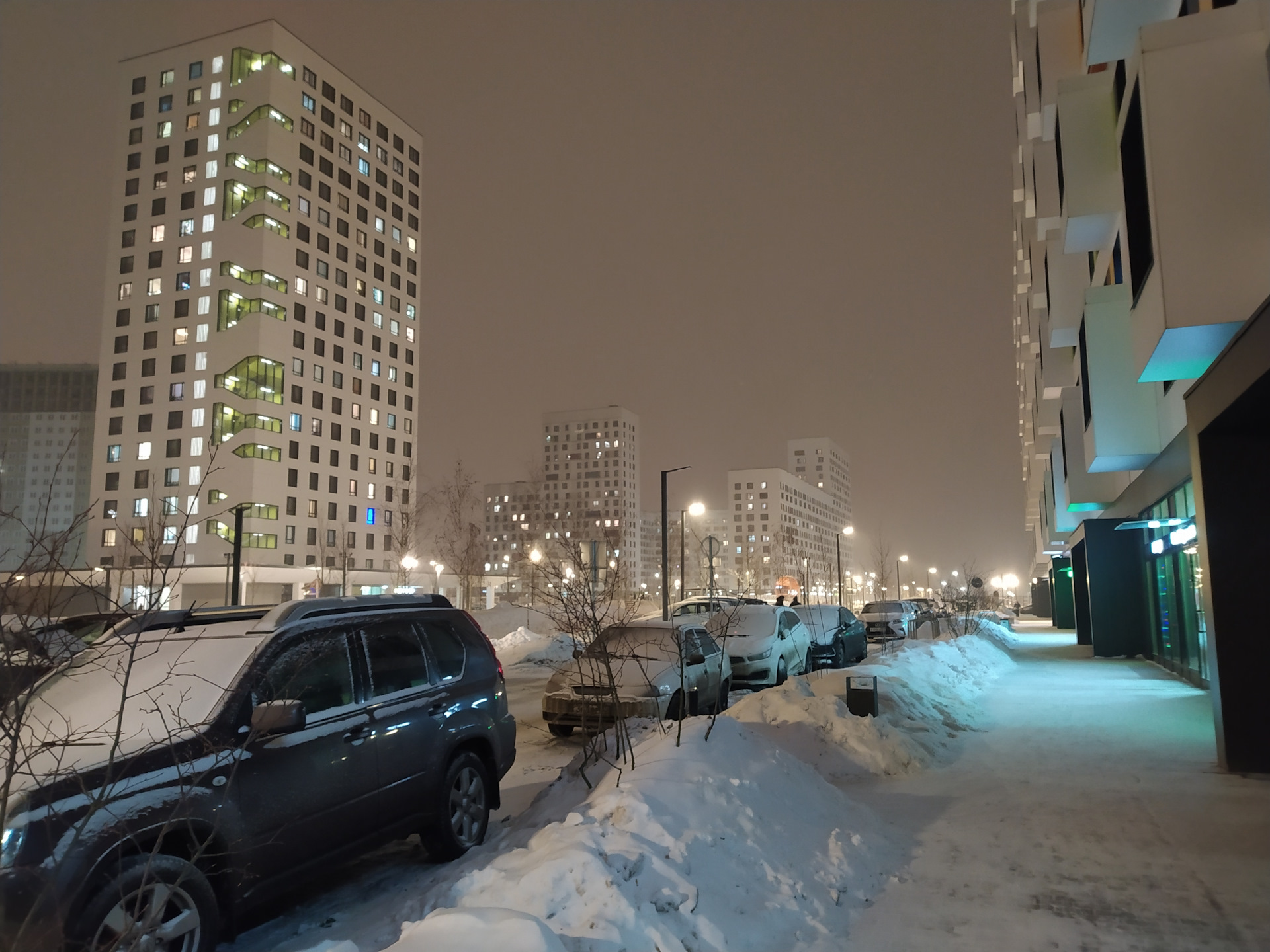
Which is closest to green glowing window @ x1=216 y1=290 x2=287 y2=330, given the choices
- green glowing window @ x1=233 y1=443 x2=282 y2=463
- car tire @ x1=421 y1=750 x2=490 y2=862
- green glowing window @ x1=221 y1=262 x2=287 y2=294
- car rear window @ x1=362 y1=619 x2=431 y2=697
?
green glowing window @ x1=221 y1=262 x2=287 y2=294

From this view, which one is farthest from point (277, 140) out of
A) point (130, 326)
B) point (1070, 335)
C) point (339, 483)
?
point (1070, 335)

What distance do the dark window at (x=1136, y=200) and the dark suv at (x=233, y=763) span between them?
10471mm

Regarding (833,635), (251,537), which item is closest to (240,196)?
(251,537)

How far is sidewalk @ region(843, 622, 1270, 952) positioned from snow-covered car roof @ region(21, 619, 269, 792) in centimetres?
411

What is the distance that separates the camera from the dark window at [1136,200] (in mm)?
11688

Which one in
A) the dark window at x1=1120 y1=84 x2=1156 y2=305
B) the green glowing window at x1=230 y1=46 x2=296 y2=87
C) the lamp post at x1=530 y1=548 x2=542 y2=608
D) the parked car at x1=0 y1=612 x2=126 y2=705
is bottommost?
the parked car at x1=0 y1=612 x2=126 y2=705

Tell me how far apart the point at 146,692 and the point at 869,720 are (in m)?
8.19

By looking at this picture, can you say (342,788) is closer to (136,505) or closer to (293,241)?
(136,505)

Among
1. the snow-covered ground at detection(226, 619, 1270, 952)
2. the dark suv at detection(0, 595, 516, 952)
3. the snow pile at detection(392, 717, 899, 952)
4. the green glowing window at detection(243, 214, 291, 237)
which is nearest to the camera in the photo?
the dark suv at detection(0, 595, 516, 952)

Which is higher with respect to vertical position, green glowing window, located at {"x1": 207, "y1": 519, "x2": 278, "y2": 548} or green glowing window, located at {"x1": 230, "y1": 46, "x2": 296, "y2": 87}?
green glowing window, located at {"x1": 230, "y1": 46, "x2": 296, "y2": 87}

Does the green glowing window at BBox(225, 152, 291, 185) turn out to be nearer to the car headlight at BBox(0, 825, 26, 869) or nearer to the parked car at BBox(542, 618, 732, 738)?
the parked car at BBox(542, 618, 732, 738)

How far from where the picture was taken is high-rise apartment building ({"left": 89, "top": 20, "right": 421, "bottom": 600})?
66250mm

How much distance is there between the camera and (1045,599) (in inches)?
2798

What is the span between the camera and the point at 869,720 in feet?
34.1
